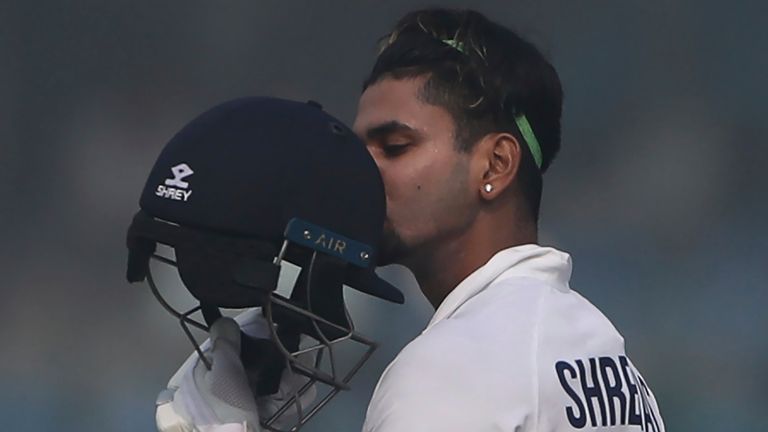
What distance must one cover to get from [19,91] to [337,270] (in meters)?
1.23

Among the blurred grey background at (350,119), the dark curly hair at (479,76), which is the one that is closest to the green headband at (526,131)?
the dark curly hair at (479,76)

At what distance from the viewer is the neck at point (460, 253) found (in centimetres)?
136

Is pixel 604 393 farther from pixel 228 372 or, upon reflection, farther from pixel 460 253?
pixel 228 372

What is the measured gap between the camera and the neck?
136 cm

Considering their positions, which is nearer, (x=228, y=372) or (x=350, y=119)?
(x=228, y=372)

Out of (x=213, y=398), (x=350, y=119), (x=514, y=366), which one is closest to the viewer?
(x=514, y=366)

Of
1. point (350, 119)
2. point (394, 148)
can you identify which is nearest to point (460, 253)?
point (394, 148)

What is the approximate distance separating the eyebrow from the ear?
0.07 metres

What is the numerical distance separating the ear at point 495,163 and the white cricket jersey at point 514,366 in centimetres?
6

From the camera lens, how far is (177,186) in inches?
47.0

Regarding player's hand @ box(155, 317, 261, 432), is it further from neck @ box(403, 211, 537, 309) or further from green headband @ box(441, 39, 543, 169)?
green headband @ box(441, 39, 543, 169)

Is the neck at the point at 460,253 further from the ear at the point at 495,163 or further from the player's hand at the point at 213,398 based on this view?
the player's hand at the point at 213,398

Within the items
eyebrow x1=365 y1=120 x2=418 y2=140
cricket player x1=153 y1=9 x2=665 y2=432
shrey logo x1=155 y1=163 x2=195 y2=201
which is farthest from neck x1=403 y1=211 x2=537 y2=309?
shrey logo x1=155 y1=163 x2=195 y2=201

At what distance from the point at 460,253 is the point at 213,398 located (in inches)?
11.0
